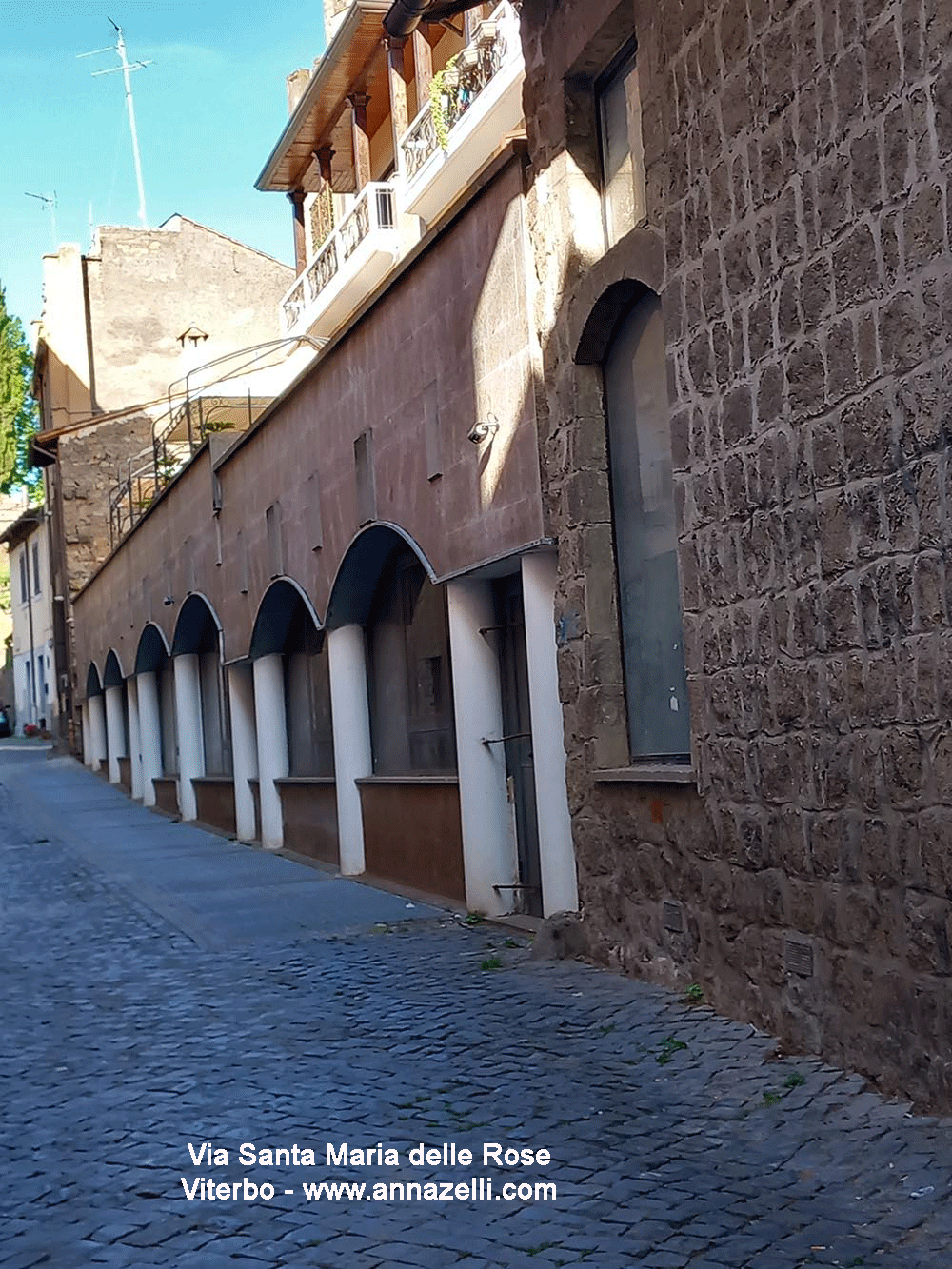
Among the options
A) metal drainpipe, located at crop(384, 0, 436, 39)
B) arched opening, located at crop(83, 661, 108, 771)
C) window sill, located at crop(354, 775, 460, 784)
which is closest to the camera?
metal drainpipe, located at crop(384, 0, 436, 39)

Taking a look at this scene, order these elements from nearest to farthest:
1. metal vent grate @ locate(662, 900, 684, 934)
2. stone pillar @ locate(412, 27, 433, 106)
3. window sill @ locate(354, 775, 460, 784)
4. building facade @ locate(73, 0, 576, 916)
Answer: metal vent grate @ locate(662, 900, 684, 934), building facade @ locate(73, 0, 576, 916), window sill @ locate(354, 775, 460, 784), stone pillar @ locate(412, 27, 433, 106)

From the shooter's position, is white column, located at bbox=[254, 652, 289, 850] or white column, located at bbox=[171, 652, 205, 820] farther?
white column, located at bbox=[171, 652, 205, 820]

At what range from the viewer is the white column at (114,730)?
106 ft

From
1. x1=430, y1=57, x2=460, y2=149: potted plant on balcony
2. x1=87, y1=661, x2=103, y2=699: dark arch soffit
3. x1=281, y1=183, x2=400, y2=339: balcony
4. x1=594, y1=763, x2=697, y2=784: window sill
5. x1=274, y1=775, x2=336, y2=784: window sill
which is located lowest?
x1=274, y1=775, x2=336, y2=784: window sill

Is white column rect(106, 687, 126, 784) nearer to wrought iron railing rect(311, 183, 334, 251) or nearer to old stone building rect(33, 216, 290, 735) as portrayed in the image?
old stone building rect(33, 216, 290, 735)

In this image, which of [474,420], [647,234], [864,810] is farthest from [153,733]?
[864,810]

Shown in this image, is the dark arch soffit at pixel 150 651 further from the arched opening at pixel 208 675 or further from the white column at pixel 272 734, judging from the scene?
the white column at pixel 272 734

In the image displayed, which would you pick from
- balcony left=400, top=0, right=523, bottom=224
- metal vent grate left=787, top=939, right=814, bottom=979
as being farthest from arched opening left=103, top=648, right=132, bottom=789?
metal vent grate left=787, top=939, right=814, bottom=979

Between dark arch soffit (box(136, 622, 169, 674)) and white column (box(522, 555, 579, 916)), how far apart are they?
16.1 metres

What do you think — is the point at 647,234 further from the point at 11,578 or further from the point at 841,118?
the point at 11,578

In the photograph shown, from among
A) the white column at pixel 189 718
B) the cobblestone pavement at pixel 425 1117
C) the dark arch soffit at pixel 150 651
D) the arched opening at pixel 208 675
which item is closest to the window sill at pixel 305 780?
the arched opening at pixel 208 675

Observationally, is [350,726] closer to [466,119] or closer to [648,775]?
[648,775]

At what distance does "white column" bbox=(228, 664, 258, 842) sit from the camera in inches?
760

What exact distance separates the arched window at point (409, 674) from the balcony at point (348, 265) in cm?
862
